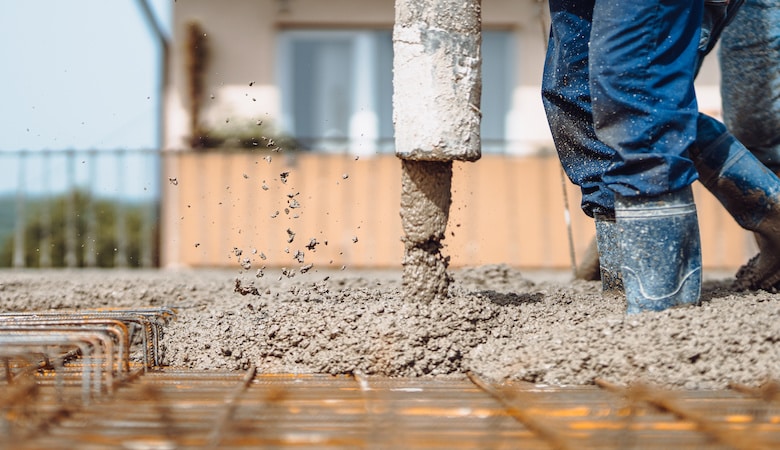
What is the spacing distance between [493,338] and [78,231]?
745 centimetres

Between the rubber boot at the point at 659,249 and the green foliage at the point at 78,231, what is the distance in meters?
7.20

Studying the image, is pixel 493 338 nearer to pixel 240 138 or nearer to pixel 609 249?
pixel 609 249

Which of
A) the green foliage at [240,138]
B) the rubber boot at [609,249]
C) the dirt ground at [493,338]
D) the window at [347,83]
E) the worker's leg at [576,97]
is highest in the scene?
the window at [347,83]

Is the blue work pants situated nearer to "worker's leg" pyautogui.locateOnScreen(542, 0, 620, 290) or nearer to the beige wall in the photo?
"worker's leg" pyautogui.locateOnScreen(542, 0, 620, 290)

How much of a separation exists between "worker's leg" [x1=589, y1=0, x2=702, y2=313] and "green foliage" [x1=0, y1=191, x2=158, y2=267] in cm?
718

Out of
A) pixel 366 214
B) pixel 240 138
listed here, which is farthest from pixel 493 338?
pixel 240 138

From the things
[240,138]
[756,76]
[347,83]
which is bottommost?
[756,76]

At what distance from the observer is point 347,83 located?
10.2 m

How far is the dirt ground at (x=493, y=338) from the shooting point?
2350mm

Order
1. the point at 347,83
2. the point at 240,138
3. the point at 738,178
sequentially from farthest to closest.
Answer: the point at 347,83
the point at 240,138
the point at 738,178

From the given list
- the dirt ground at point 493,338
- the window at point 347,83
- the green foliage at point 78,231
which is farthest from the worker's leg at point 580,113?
the window at point 347,83

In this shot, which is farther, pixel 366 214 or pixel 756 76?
pixel 366 214

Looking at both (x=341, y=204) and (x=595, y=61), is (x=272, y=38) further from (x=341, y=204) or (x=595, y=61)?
(x=595, y=61)

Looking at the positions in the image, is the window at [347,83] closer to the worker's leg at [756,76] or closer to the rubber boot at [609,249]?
the worker's leg at [756,76]
